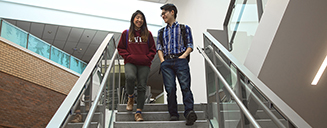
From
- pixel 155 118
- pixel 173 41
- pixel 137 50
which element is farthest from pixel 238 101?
pixel 137 50

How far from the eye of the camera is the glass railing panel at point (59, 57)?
11391 millimetres

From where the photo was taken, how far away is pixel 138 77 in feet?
11.4

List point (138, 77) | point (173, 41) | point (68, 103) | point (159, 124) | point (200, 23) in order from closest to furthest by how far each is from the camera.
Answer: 1. point (68, 103)
2. point (159, 124)
3. point (173, 41)
4. point (138, 77)
5. point (200, 23)

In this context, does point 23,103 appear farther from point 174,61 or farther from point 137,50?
point 174,61

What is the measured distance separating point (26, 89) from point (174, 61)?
26.8 ft

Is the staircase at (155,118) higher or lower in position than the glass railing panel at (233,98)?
lower

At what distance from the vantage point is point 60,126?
140cm

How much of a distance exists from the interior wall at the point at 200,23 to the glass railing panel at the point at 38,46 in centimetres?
629

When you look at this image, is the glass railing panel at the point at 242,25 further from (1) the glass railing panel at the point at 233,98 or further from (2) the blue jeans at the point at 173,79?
(2) the blue jeans at the point at 173,79

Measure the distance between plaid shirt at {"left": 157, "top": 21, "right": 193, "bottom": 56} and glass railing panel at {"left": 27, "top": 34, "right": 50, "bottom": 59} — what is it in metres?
8.36

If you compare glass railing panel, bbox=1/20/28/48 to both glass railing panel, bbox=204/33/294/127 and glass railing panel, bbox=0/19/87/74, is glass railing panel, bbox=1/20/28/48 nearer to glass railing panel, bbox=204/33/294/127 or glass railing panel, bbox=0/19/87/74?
glass railing panel, bbox=0/19/87/74

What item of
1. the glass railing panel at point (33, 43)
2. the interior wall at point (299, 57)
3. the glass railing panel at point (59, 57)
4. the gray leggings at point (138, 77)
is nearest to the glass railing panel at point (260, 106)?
the interior wall at point (299, 57)

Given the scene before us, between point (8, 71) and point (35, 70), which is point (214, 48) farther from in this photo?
point (35, 70)

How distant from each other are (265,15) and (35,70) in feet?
31.2
